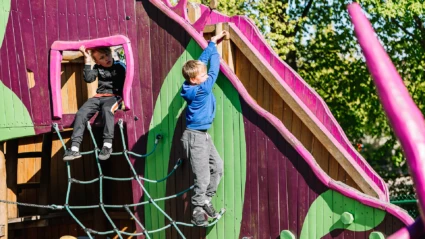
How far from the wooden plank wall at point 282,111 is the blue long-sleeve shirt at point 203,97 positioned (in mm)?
469

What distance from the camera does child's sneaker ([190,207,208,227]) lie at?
6055mm

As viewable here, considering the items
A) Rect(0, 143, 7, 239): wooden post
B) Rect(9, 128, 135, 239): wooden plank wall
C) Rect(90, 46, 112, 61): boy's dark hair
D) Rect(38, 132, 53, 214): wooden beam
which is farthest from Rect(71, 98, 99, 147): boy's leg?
Rect(9, 128, 135, 239): wooden plank wall

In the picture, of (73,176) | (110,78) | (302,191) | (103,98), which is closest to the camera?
(302,191)

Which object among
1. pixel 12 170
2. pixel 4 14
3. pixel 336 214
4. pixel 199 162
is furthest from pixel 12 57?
pixel 336 214

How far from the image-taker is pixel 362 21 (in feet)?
4.83

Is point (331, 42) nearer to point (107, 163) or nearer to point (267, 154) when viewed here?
point (107, 163)

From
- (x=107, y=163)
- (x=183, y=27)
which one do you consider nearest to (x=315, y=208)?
(x=183, y=27)

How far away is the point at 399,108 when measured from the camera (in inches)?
56.0

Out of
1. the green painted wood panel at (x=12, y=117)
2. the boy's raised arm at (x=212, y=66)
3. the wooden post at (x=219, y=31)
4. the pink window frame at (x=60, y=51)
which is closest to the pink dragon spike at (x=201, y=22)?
the wooden post at (x=219, y=31)

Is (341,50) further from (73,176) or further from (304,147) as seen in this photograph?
(304,147)

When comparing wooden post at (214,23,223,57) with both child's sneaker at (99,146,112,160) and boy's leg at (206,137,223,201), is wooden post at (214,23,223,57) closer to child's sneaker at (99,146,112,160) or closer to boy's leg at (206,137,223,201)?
boy's leg at (206,137,223,201)

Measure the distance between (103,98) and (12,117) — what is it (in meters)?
0.96

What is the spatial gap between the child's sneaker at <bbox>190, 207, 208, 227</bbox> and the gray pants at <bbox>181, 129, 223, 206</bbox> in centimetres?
6

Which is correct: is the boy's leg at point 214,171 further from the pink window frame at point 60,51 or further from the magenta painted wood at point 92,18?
the magenta painted wood at point 92,18
